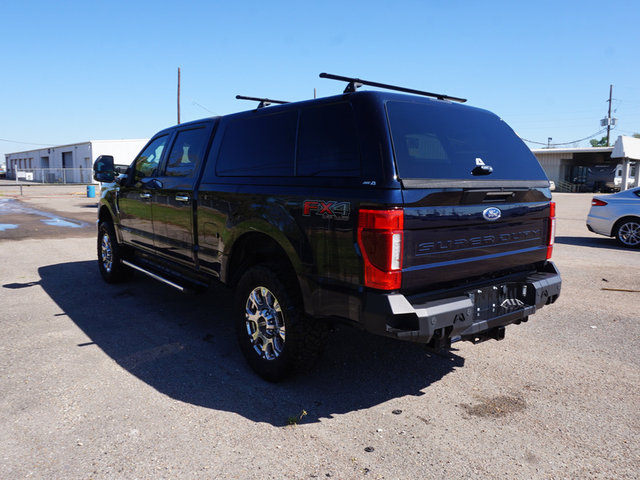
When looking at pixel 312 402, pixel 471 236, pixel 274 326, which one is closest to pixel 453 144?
pixel 471 236

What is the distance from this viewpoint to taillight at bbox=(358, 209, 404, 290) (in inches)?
115

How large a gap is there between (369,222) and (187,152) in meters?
2.79

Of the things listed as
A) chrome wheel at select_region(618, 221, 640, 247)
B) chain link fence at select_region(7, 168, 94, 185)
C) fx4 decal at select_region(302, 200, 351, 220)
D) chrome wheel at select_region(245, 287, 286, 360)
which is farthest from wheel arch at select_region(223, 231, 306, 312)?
chain link fence at select_region(7, 168, 94, 185)

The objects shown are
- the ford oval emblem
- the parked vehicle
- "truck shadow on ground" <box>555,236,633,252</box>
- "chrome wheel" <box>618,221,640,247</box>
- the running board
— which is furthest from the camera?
the parked vehicle

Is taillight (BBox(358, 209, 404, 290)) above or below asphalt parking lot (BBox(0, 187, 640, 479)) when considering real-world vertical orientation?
above

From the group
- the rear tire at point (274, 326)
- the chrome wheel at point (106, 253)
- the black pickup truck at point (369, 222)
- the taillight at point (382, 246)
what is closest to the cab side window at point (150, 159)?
the black pickup truck at point (369, 222)

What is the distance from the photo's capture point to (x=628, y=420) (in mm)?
3281

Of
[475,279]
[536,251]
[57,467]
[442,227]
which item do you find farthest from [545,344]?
[57,467]

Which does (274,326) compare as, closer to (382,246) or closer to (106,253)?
(382,246)

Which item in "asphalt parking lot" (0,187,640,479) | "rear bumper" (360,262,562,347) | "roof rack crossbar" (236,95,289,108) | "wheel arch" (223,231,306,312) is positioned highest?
"roof rack crossbar" (236,95,289,108)

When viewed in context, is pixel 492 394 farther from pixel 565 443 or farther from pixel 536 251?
pixel 536 251

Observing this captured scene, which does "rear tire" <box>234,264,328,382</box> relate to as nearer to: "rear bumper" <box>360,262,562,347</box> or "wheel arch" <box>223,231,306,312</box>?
"wheel arch" <box>223,231,306,312</box>

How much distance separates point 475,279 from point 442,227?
61 cm

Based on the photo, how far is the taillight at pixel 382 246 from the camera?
115 inches
